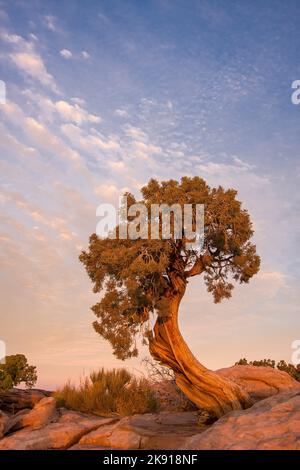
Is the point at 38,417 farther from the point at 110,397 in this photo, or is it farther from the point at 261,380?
the point at 261,380

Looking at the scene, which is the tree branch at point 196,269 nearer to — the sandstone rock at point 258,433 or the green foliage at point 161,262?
the green foliage at point 161,262

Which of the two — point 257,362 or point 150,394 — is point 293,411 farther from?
point 257,362

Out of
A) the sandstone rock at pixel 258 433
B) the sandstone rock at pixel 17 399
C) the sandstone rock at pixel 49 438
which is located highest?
the sandstone rock at pixel 17 399

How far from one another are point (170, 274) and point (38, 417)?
21.1 ft

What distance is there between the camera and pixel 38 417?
1496cm

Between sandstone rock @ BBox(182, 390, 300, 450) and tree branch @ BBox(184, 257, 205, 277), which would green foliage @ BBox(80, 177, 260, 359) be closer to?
tree branch @ BBox(184, 257, 205, 277)

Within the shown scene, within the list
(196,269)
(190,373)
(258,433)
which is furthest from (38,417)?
(258,433)

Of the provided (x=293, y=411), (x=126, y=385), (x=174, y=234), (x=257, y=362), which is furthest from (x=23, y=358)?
(x=293, y=411)

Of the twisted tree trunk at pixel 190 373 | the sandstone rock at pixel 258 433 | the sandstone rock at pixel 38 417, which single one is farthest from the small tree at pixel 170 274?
the sandstone rock at pixel 258 433

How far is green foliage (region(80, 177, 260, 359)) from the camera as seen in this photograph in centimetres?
1579

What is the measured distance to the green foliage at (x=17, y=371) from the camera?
2208cm

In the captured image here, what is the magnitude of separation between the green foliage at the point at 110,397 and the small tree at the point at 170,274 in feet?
7.69

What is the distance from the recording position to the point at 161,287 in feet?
53.7
